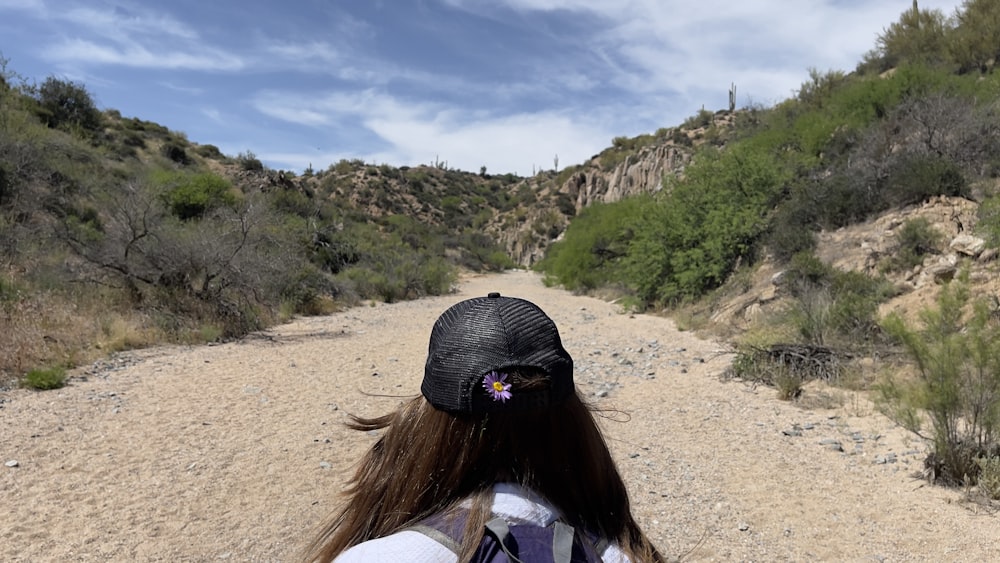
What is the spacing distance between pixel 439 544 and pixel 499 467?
8.2 inches

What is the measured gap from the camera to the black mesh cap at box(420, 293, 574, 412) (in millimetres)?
1109

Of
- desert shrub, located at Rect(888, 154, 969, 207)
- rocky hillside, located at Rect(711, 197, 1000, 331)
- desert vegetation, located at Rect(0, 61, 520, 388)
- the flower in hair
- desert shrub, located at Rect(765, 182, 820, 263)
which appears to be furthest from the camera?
desert shrub, located at Rect(765, 182, 820, 263)

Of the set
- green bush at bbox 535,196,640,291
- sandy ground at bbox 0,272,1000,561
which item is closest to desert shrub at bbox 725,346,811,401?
sandy ground at bbox 0,272,1000,561

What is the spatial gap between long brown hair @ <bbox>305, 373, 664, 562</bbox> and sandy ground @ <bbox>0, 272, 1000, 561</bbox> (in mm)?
1676

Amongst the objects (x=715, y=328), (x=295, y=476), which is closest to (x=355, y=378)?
(x=295, y=476)

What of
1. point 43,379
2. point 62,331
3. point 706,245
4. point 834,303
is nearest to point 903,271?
point 834,303

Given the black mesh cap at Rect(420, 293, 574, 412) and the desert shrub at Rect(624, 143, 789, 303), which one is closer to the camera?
the black mesh cap at Rect(420, 293, 574, 412)

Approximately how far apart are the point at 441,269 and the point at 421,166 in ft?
202

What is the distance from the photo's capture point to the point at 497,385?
3.56ft

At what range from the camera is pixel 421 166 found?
89.6 meters

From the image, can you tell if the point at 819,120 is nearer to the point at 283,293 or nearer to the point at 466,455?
the point at 283,293

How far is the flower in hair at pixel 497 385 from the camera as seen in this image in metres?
1.08

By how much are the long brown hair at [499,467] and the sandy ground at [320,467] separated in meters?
1.68

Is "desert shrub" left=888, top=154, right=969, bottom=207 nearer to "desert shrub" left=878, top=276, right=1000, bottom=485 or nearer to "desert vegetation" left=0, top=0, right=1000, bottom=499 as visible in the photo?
"desert vegetation" left=0, top=0, right=1000, bottom=499
